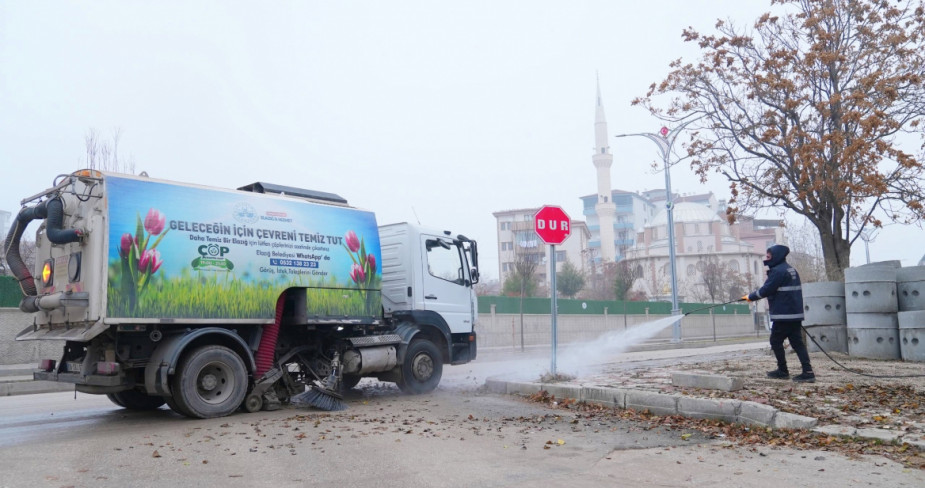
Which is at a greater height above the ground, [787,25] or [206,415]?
[787,25]

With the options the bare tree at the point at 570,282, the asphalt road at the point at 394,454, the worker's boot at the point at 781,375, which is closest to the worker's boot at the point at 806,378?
the worker's boot at the point at 781,375

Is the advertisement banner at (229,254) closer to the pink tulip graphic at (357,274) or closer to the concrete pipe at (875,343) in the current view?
the pink tulip graphic at (357,274)

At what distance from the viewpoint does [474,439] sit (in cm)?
688

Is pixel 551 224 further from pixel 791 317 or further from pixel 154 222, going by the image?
pixel 154 222

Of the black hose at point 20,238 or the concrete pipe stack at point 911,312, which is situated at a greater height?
the black hose at point 20,238

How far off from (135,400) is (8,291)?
12.6m

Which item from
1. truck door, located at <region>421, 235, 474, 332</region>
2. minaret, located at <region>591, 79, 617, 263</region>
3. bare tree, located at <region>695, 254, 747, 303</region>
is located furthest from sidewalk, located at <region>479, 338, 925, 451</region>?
minaret, located at <region>591, 79, 617, 263</region>

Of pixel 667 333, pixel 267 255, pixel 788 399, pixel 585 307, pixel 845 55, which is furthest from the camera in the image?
pixel 667 333

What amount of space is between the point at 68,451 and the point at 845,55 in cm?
1693

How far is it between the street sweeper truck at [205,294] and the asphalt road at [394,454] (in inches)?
23.7

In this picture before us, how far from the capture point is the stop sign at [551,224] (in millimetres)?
11047

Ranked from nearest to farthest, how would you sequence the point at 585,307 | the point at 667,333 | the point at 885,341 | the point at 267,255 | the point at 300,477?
the point at 300,477 → the point at 267,255 → the point at 885,341 → the point at 585,307 → the point at 667,333

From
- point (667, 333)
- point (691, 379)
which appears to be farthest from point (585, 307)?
point (691, 379)

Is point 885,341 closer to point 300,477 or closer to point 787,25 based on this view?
point 787,25
